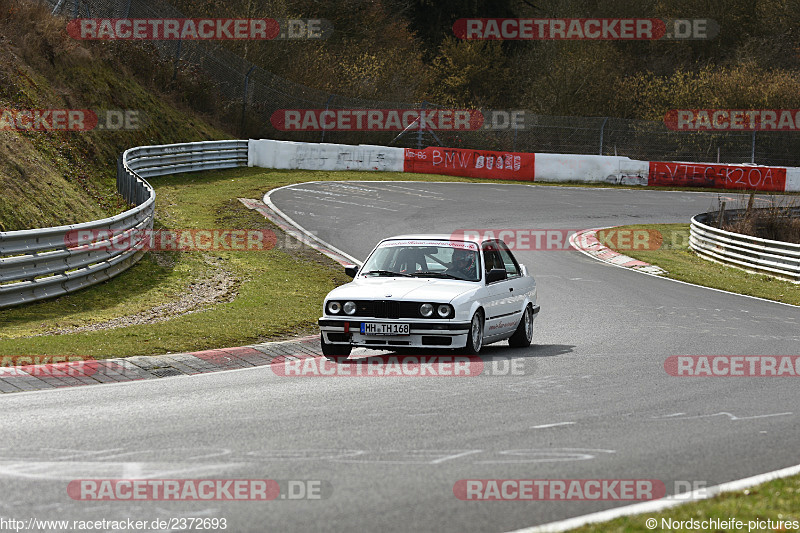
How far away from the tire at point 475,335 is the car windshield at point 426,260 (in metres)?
0.68

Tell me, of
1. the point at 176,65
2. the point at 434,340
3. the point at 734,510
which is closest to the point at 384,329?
the point at 434,340

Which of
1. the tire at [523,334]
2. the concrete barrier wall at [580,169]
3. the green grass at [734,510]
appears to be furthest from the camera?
the concrete barrier wall at [580,169]

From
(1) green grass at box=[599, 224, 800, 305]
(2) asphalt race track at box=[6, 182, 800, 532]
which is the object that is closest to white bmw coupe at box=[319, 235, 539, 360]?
(2) asphalt race track at box=[6, 182, 800, 532]

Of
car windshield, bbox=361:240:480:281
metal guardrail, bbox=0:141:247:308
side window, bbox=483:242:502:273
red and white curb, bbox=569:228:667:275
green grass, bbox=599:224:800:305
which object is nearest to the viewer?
car windshield, bbox=361:240:480:281

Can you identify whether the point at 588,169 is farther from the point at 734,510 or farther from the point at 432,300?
the point at 734,510

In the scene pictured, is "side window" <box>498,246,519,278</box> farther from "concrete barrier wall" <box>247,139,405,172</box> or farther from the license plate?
"concrete barrier wall" <box>247,139,405,172</box>

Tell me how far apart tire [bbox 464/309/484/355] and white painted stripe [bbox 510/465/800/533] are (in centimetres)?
535

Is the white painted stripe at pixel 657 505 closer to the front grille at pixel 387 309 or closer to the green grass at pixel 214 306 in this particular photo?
the front grille at pixel 387 309

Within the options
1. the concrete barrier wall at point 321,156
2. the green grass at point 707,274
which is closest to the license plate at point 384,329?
the green grass at point 707,274

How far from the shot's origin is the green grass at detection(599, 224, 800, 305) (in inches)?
842

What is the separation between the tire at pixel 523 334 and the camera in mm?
12984

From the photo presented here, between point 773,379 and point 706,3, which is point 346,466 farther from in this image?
point 706,3

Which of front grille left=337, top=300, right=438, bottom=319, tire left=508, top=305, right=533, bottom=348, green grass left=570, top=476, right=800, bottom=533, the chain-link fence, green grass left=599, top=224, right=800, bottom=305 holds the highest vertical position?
the chain-link fence

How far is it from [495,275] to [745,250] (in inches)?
604
